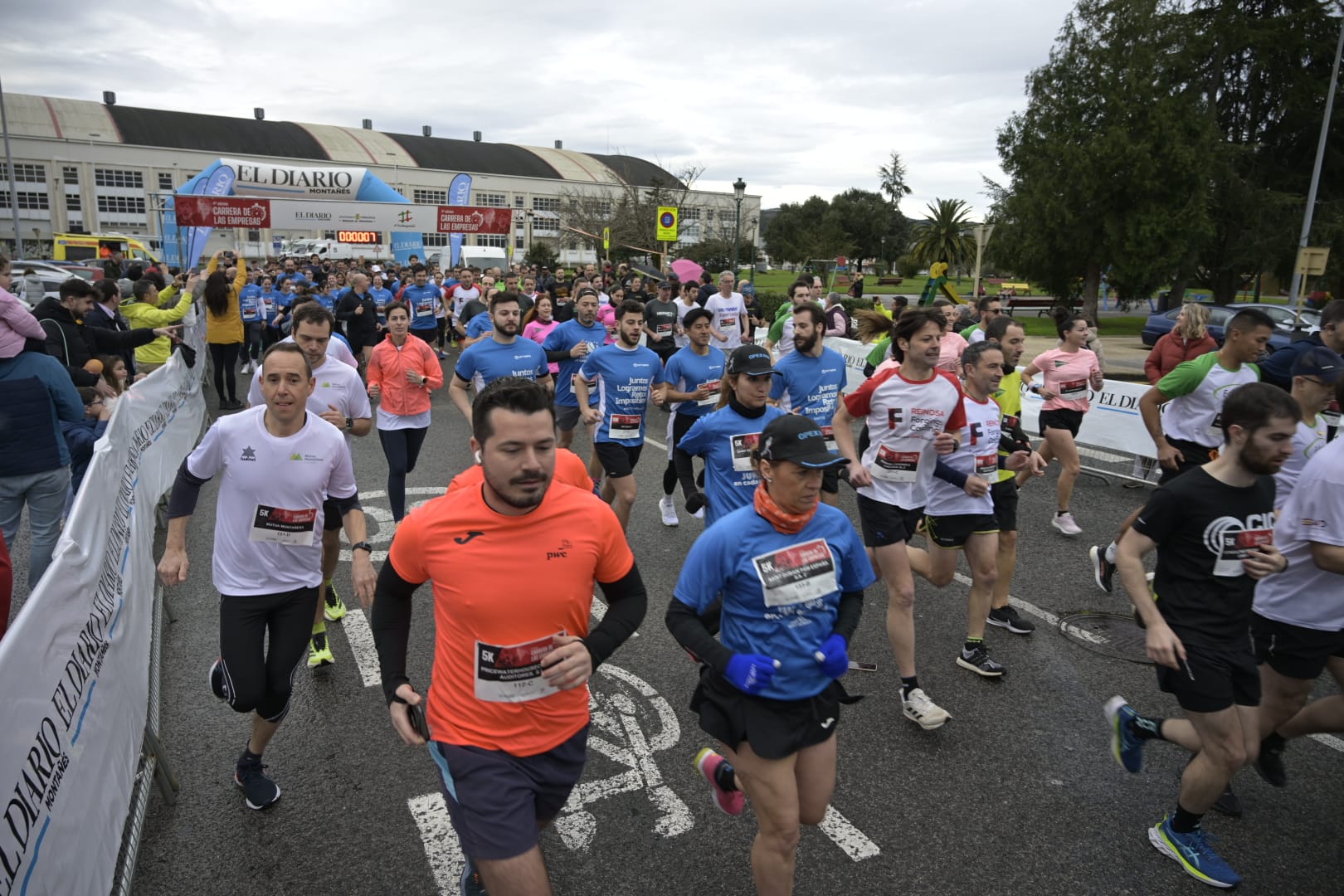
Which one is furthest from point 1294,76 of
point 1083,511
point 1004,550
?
point 1004,550

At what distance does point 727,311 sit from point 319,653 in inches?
371

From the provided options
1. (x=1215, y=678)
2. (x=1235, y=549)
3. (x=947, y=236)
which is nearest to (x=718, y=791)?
(x=1215, y=678)

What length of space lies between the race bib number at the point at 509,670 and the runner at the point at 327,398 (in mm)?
2939

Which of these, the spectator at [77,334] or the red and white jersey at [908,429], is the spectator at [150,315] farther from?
the red and white jersey at [908,429]

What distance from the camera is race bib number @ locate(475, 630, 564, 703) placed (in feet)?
8.20

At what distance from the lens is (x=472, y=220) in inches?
1136

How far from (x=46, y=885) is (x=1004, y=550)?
521cm

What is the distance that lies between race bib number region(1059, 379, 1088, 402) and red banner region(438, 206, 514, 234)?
23858mm

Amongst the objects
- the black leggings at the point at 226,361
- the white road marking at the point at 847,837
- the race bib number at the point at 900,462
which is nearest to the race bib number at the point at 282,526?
the white road marking at the point at 847,837

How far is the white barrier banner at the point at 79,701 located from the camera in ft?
7.77

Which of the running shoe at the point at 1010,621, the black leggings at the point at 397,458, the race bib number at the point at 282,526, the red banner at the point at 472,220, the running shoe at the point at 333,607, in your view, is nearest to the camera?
the race bib number at the point at 282,526

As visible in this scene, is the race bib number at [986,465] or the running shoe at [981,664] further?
the race bib number at [986,465]

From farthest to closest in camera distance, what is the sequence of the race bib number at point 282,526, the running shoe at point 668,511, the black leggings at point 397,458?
1. the running shoe at point 668,511
2. the black leggings at point 397,458
3. the race bib number at point 282,526

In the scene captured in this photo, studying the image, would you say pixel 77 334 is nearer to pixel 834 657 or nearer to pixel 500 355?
pixel 500 355
